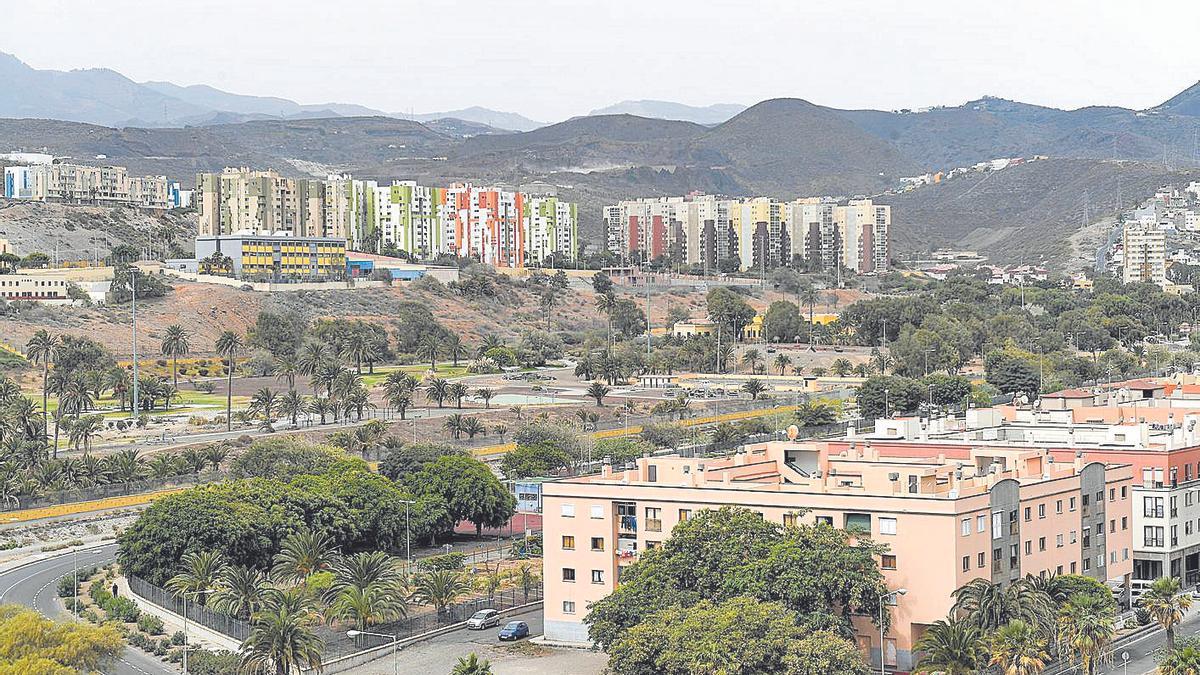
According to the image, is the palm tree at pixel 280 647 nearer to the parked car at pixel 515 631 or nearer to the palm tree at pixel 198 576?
the parked car at pixel 515 631

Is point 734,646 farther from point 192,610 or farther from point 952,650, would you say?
point 192,610

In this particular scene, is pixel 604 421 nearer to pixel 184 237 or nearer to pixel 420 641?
pixel 420 641

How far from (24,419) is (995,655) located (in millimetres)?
46427

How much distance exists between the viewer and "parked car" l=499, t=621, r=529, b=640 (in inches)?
1636

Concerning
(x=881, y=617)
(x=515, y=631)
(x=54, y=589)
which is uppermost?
(x=881, y=617)

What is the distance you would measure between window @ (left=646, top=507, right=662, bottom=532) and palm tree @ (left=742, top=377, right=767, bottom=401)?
5655 cm

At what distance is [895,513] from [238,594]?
15030 millimetres

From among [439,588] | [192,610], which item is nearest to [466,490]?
[439,588]

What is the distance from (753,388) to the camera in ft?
322

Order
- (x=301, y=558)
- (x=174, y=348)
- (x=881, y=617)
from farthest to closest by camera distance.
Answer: (x=174, y=348)
(x=301, y=558)
(x=881, y=617)

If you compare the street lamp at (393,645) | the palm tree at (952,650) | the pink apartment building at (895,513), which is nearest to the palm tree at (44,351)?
the street lamp at (393,645)

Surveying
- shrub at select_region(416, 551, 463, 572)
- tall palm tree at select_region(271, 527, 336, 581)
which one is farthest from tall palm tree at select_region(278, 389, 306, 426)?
tall palm tree at select_region(271, 527, 336, 581)

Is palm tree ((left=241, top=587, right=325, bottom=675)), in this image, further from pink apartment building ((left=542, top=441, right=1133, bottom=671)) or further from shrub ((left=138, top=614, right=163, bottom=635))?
pink apartment building ((left=542, top=441, right=1133, bottom=671))

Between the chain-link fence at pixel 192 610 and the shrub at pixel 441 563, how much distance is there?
7290 mm
